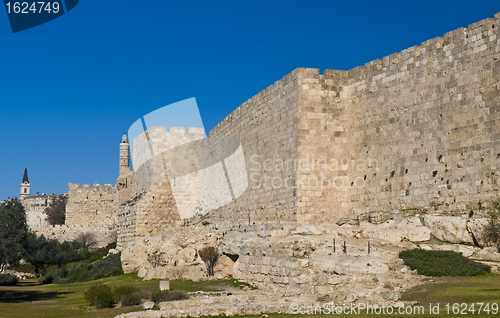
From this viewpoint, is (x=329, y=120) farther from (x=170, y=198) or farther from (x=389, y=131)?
(x=170, y=198)

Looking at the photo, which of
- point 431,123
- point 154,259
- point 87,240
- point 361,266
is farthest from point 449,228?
point 87,240

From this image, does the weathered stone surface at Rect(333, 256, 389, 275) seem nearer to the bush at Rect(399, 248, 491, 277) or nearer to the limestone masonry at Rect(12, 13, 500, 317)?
the limestone masonry at Rect(12, 13, 500, 317)

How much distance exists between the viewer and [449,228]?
1235 cm

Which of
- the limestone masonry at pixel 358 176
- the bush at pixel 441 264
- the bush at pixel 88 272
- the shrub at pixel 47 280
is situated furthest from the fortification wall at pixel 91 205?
the bush at pixel 441 264

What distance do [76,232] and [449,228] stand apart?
3534 cm

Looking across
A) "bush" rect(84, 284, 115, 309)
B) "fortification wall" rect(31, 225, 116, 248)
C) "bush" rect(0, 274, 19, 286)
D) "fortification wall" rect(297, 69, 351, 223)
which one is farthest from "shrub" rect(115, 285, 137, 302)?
"fortification wall" rect(31, 225, 116, 248)

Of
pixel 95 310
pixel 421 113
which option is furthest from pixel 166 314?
pixel 421 113

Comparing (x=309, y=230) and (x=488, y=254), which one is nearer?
(x=488, y=254)

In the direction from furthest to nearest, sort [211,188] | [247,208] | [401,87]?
[211,188]
[247,208]
[401,87]

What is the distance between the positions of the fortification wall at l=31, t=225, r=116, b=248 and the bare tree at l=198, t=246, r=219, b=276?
86.3ft

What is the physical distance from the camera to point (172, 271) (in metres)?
17.4

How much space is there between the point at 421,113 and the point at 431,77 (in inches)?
38.1

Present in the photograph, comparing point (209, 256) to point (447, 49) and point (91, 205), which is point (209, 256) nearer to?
point (447, 49)

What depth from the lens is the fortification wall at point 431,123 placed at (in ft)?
41.0
